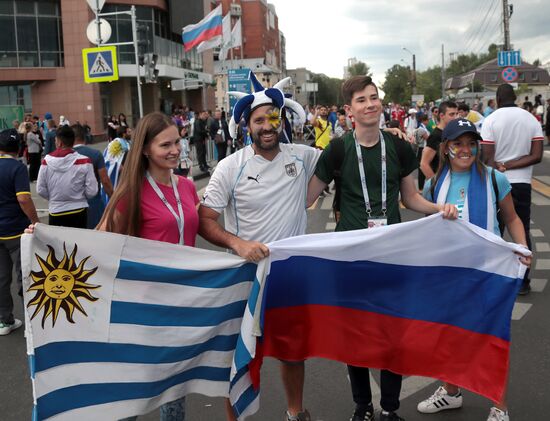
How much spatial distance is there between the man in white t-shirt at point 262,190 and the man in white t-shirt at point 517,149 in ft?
11.4

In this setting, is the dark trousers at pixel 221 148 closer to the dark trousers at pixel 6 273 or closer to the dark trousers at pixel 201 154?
the dark trousers at pixel 201 154

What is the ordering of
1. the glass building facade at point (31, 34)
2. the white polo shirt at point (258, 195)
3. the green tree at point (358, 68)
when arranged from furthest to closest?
the green tree at point (358, 68) < the glass building facade at point (31, 34) < the white polo shirt at point (258, 195)

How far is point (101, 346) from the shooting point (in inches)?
126

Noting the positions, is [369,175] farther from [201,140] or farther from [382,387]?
[201,140]

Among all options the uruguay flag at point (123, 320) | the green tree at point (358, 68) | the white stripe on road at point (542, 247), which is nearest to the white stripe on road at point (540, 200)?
the white stripe on road at point (542, 247)

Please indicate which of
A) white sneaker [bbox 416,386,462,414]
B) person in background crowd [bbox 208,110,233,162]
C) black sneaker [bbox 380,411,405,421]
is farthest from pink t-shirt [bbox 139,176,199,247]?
person in background crowd [bbox 208,110,233,162]

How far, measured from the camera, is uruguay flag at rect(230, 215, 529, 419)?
3.65m

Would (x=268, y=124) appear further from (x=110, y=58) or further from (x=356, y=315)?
(x=110, y=58)

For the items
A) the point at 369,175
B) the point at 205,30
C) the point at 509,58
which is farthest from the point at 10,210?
the point at 509,58

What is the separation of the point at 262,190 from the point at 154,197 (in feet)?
2.30

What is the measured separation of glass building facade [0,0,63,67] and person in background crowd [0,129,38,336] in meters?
36.9

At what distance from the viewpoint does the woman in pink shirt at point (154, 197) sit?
10.7 ft

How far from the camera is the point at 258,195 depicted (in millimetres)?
3748

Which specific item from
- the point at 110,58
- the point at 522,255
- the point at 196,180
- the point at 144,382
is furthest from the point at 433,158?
the point at 196,180
